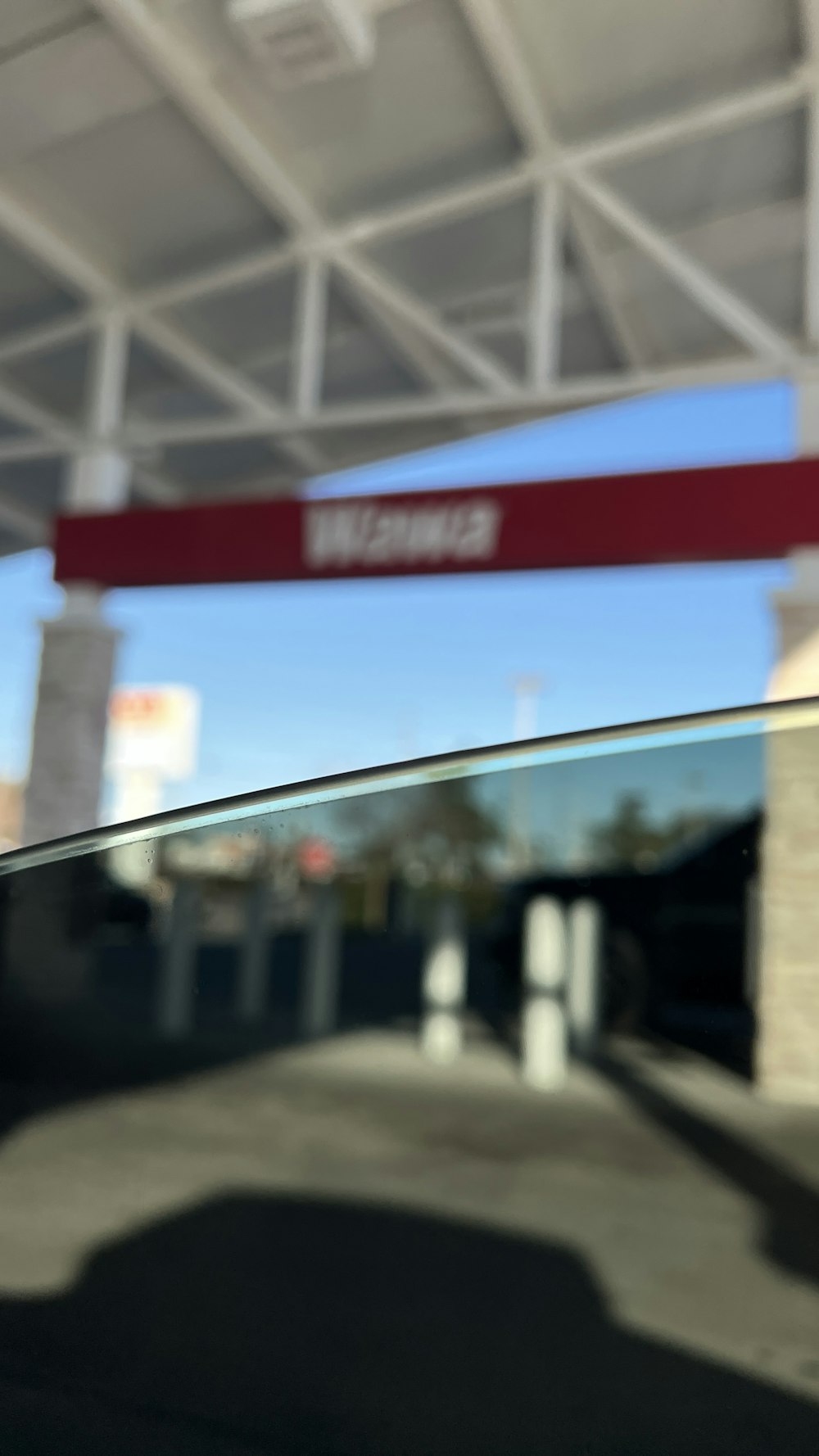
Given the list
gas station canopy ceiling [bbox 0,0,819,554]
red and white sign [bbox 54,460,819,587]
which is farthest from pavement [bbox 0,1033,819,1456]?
red and white sign [bbox 54,460,819,587]

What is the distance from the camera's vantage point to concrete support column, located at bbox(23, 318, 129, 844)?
22.7 ft

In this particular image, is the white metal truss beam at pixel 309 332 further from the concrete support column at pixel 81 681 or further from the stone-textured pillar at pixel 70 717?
the stone-textured pillar at pixel 70 717

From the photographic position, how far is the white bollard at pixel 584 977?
0.80m

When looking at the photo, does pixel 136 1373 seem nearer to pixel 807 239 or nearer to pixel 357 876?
pixel 357 876

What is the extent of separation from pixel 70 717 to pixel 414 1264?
21.9ft

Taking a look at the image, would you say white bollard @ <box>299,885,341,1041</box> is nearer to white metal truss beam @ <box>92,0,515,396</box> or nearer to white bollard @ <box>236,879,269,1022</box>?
white bollard @ <box>236,879,269,1022</box>

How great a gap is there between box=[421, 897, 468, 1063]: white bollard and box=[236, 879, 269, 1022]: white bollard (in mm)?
131

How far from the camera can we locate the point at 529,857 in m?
0.82

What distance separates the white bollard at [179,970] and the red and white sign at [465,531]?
16.4ft

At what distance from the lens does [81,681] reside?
23.0 ft

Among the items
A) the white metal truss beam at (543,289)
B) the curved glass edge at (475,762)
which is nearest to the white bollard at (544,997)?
the curved glass edge at (475,762)

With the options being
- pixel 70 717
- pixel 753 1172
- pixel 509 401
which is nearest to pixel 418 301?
pixel 509 401

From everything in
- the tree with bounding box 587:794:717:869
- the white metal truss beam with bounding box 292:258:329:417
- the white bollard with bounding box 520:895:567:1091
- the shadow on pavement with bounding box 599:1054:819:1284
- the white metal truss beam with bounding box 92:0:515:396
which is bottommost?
the shadow on pavement with bounding box 599:1054:819:1284

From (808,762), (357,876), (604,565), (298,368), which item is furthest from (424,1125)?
(298,368)
